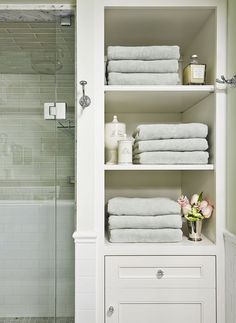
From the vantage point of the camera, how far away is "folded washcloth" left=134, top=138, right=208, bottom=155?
1.49 m

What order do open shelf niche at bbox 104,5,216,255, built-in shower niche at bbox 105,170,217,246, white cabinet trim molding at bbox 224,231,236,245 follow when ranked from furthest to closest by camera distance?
built-in shower niche at bbox 105,170,217,246, open shelf niche at bbox 104,5,216,255, white cabinet trim molding at bbox 224,231,236,245

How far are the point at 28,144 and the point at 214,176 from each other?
824 mm

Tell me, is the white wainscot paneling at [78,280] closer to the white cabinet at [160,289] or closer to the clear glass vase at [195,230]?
the white cabinet at [160,289]

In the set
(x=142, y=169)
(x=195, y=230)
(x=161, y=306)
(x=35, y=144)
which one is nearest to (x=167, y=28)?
(x=142, y=169)

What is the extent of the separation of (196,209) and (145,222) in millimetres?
236

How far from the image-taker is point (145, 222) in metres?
1.47

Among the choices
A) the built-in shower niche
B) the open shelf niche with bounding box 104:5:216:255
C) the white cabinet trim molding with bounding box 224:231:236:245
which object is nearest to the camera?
the white cabinet trim molding with bounding box 224:231:236:245

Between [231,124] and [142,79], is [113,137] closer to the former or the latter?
[142,79]

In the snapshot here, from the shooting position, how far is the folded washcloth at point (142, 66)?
1474 mm

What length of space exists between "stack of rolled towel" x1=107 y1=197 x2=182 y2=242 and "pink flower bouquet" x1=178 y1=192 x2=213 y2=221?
6 cm

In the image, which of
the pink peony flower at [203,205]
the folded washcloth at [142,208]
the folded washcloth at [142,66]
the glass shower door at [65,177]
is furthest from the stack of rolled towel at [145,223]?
the folded washcloth at [142,66]

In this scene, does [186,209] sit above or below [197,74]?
below

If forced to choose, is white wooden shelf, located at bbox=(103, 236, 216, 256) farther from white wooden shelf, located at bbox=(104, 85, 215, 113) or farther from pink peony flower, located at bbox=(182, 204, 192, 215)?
white wooden shelf, located at bbox=(104, 85, 215, 113)

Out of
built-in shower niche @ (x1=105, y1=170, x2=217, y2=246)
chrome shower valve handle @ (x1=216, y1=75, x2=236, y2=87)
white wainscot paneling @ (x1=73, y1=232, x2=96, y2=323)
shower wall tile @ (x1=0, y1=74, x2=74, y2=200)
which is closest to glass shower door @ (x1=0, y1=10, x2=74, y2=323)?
shower wall tile @ (x1=0, y1=74, x2=74, y2=200)
